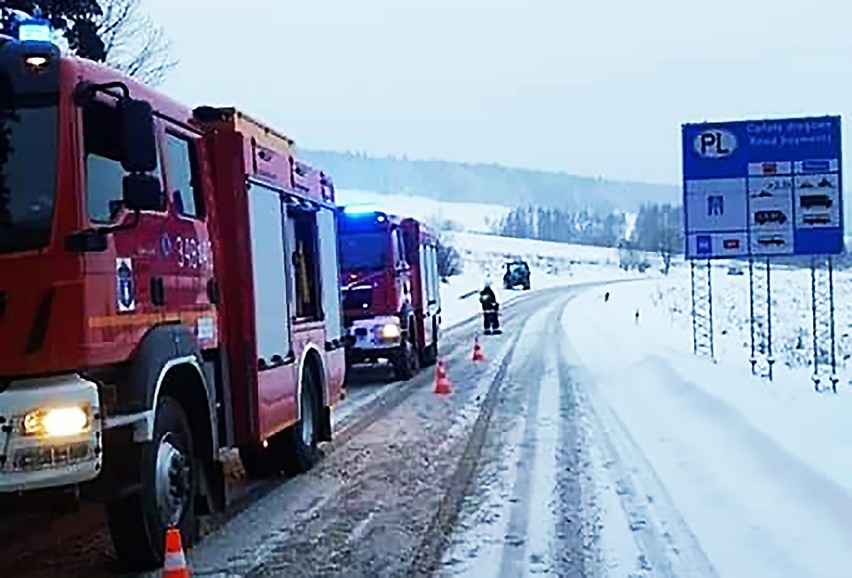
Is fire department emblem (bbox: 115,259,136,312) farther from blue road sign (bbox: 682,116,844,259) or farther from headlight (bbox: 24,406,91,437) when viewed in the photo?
blue road sign (bbox: 682,116,844,259)

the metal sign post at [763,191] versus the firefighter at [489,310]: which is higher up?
the metal sign post at [763,191]

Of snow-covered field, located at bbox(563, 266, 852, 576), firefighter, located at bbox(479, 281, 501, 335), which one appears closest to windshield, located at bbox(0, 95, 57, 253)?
snow-covered field, located at bbox(563, 266, 852, 576)

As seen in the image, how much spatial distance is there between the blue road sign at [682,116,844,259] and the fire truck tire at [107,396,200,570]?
13.7 meters

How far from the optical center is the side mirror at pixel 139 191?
7.37 m

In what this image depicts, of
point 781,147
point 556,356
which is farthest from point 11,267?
point 556,356

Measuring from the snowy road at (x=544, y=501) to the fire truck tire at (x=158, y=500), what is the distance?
0.36 m

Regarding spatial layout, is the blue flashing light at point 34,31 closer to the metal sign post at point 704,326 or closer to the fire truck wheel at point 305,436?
the fire truck wheel at point 305,436

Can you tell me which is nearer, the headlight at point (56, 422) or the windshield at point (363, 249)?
the headlight at point (56, 422)

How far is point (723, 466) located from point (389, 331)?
11.7 metres

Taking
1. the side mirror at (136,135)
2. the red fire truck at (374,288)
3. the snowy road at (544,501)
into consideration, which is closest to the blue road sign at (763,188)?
the snowy road at (544,501)

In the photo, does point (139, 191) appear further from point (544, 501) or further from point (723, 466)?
point (723, 466)

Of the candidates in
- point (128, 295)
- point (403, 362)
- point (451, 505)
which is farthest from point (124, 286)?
point (403, 362)

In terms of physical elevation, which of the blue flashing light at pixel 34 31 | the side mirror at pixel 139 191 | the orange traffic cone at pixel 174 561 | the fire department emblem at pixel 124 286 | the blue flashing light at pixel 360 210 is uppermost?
the blue flashing light at pixel 34 31

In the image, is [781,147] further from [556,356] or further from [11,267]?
[11,267]
